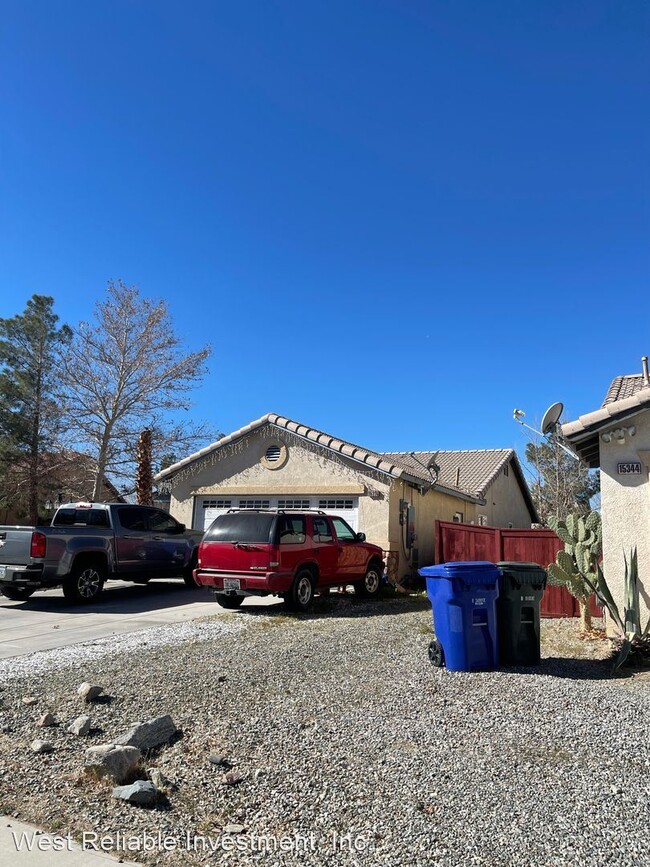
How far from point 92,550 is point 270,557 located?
402 centimetres

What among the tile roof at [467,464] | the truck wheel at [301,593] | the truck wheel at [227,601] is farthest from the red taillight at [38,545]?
A: the tile roof at [467,464]

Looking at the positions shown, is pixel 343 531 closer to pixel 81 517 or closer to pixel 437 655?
pixel 81 517

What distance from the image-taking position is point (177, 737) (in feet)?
15.1

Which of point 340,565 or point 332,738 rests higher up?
point 340,565

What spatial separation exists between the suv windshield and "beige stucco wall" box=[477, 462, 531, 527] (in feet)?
48.9

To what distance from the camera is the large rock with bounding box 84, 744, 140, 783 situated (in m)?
3.88

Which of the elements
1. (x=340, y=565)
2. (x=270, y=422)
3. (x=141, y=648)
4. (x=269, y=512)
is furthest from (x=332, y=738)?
(x=270, y=422)

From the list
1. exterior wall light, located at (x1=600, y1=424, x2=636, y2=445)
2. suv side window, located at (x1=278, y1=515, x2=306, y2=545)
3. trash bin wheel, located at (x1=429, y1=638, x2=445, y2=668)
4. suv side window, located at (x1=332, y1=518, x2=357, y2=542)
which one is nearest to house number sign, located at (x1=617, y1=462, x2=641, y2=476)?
exterior wall light, located at (x1=600, y1=424, x2=636, y2=445)

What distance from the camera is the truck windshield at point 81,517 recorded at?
42.9 ft

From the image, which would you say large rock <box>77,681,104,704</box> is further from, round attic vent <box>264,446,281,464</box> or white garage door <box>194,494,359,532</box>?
round attic vent <box>264,446,281,464</box>

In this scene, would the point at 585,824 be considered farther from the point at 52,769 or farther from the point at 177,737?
the point at 52,769

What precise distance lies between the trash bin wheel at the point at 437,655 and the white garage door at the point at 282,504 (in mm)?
8984

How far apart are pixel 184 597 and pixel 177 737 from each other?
379 inches

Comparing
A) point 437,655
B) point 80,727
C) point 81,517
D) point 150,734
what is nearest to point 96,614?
→ point 81,517
